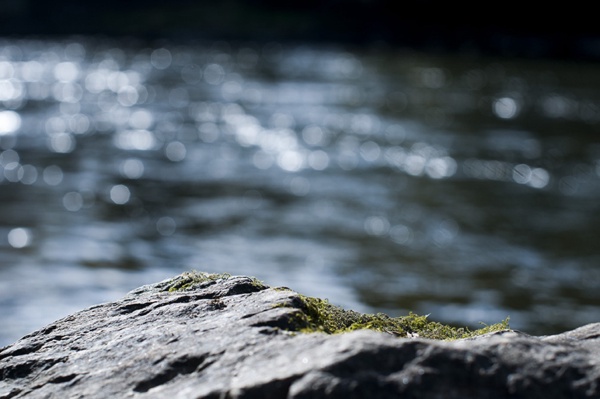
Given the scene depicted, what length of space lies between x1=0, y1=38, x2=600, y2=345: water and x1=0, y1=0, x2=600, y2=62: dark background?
1175cm

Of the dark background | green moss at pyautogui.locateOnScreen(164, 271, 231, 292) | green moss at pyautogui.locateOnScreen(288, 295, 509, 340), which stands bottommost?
green moss at pyautogui.locateOnScreen(288, 295, 509, 340)

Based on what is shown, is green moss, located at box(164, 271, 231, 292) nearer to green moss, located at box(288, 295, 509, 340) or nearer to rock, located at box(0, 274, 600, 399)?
rock, located at box(0, 274, 600, 399)

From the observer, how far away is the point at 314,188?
18172mm

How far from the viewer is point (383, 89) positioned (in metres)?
31.0

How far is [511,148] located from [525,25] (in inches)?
1100

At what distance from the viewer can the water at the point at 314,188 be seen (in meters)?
12.1

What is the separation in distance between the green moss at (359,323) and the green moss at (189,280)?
0.52 metres

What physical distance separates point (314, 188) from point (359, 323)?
47.1ft

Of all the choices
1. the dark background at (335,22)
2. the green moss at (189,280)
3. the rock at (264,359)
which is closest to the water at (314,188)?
the green moss at (189,280)

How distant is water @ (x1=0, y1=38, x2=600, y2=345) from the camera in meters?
12.1

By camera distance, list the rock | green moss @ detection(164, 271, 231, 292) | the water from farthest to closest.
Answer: the water → green moss @ detection(164, 271, 231, 292) → the rock

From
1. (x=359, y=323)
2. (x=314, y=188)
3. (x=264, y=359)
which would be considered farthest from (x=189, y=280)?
(x=314, y=188)

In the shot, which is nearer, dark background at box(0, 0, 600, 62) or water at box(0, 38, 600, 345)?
water at box(0, 38, 600, 345)

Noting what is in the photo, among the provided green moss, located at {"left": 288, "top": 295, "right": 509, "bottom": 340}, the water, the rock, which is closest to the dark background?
the water
